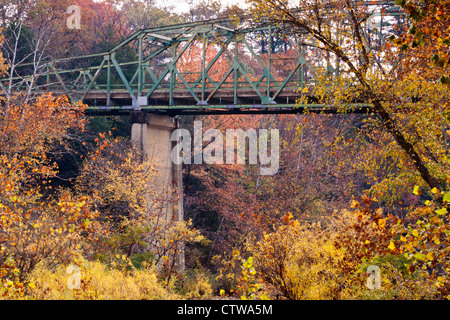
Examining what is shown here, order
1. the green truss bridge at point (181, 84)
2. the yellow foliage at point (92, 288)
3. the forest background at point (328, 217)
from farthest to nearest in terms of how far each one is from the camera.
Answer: the green truss bridge at point (181, 84)
the yellow foliage at point (92, 288)
the forest background at point (328, 217)

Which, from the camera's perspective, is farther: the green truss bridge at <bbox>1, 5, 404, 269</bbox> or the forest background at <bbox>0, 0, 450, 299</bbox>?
the green truss bridge at <bbox>1, 5, 404, 269</bbox>

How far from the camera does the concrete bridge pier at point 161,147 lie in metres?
24.1

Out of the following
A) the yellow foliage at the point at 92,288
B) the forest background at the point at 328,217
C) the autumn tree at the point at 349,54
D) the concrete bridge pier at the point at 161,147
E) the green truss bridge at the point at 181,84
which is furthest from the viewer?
the concrete bridge pier at the point at 161,147

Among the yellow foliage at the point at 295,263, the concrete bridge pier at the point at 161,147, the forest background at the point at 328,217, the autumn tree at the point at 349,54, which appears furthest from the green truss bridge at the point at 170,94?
the yellow foliage at the point at 295,263

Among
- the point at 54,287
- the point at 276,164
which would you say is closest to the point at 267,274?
the point at 54,287

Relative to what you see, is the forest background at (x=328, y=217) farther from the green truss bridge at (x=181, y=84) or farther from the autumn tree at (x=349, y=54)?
the green truss bridge at (x=181, y=84)

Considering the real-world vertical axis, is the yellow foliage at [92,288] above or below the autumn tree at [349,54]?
below

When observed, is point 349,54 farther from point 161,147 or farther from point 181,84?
point 161,147

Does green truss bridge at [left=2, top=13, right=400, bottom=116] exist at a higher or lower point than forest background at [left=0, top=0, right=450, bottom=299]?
higher

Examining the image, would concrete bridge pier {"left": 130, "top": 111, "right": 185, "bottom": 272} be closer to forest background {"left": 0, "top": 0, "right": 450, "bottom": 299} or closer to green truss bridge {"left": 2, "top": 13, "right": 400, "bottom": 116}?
green truss bridge {"left": 2, "top": 13, "right": 400, "bottom": 116}

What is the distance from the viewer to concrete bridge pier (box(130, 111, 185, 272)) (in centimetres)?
2408

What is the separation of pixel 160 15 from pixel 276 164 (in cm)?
1801

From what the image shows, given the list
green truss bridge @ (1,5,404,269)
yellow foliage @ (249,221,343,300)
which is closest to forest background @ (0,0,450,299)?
yellow foliage @ (249,221,343,300)

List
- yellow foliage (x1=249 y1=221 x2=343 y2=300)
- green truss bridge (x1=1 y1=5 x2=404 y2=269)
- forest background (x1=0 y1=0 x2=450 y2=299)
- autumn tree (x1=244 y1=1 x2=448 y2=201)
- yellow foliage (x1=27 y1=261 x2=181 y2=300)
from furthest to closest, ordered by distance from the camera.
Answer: green truss bridge (x1=1 y1=5 x2=404 y2=269), autumn tree (x1=244 y1=1 x2=448 y2=201), yellow foliage (x1=249 y1=221 x2=343 y2=300), yellow foliage (x1=27 y1=261 x2=181 y2=300), forest background (x1=0 y1=0 x2=450 y2=299)
